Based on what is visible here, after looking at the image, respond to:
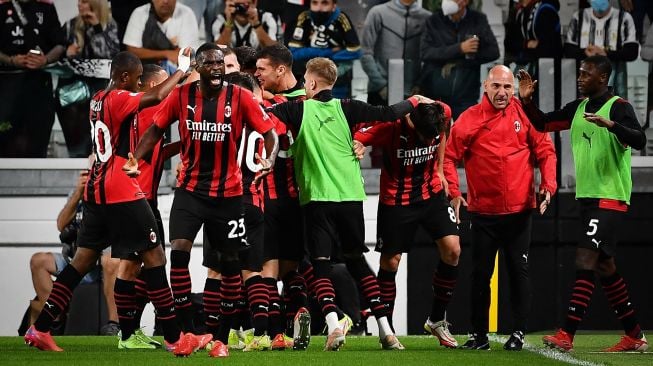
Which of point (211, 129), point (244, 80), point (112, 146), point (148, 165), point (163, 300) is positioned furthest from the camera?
point (148, 165)

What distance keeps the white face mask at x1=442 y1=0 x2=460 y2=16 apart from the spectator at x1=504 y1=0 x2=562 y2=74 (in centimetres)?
54

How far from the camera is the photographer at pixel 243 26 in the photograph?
1291 centimetres

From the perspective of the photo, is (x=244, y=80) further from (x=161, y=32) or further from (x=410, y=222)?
(x=161, y=32)

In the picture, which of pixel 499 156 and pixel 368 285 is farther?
pixel 499 156

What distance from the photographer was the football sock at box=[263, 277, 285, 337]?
8281 mm

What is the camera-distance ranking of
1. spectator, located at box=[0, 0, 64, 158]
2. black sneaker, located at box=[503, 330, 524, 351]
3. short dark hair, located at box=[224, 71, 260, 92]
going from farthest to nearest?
spectator, located at box=[0, 0, 64, 158]
black sneaker, located at box=[503, 330, 524, 351]
short dark hair, located at box=[224, 71, 260, 92]

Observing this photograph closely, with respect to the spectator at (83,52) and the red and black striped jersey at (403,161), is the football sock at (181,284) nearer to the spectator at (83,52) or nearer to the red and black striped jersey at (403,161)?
the red and black striped jersey at (403,161)

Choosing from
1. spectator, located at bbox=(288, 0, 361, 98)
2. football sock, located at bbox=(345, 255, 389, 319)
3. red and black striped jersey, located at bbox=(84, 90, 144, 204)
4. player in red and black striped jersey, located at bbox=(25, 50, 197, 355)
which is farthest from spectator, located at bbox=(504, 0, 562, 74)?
red and black striped jersey, located at bbox=(84, 90, 144, 204)

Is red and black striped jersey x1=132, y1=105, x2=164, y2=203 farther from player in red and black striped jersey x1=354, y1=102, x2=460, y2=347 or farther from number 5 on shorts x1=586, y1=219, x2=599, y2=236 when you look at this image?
number 5 on shorts x1=586, y1=219, x2=599, y2=236

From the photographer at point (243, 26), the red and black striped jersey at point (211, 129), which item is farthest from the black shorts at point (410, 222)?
the photographer at point (243, 26)

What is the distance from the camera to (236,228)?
7340 mm

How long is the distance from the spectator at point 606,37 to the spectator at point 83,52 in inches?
179

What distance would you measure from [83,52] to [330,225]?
5653mm

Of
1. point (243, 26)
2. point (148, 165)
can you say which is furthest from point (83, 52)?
point (148, 165)
